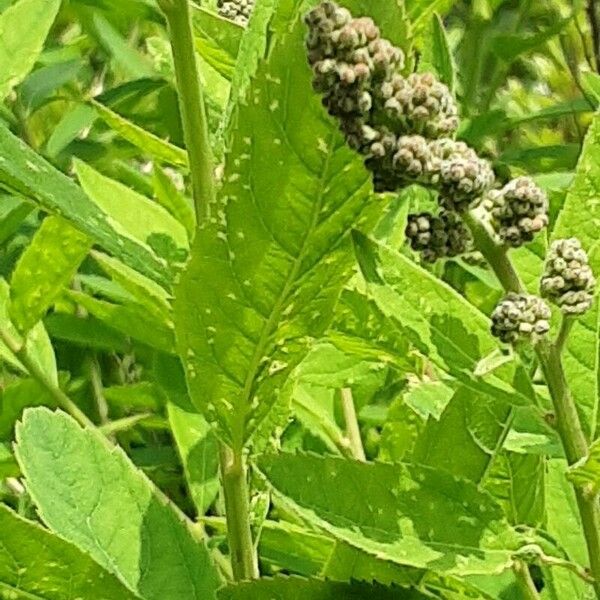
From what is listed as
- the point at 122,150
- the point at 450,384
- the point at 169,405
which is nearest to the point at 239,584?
the point at 450,384

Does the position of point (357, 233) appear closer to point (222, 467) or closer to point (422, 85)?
point (422, 85)

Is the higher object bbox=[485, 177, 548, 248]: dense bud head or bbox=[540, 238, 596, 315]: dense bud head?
bbox=[485, 177, 548, 248]: dense bud head

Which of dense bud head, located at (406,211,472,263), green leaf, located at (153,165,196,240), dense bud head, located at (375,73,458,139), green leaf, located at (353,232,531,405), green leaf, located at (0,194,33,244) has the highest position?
dense bud head, located at (375,73,458,139)

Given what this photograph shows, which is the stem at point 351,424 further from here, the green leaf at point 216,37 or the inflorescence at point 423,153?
the inflorescence at point 423,153

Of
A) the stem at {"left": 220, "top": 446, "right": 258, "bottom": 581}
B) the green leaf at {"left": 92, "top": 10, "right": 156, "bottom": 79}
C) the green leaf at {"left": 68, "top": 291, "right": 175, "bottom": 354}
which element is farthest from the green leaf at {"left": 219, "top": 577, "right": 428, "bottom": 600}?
the green leaf at {"left": 92, "top": 10, "right": 156, "bottom": 79}

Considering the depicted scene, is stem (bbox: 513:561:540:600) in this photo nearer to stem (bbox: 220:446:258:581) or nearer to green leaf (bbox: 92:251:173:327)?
stem (bbox: 220:446:258:581)
